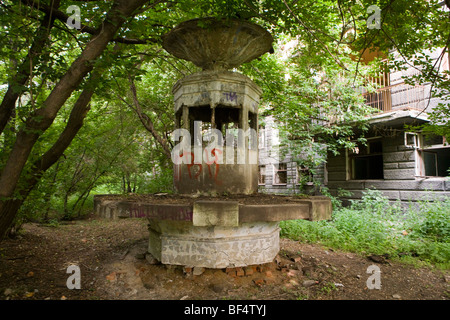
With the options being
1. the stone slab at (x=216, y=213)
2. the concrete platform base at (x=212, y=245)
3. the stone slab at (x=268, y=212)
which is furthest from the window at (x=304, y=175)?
the stone slab at (x=216, y=213)

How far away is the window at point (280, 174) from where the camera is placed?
47.2ft

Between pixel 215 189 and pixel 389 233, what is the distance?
5.15m

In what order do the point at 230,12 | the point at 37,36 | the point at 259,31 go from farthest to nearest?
the point at 259,31 → the point at 230,12 → the point at 37,36

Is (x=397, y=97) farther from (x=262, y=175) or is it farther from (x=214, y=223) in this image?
(x=214, y=223)

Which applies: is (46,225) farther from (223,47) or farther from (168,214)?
(223,47)

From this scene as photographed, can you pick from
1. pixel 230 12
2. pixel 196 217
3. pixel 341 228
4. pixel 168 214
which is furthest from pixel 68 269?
pixel 341 228

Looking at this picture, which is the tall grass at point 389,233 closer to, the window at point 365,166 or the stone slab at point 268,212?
→ the window at point 365,166

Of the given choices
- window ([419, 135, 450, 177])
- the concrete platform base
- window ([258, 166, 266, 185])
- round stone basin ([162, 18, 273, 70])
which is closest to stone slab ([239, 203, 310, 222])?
the concrete platform base

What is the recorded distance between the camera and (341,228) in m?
7.69

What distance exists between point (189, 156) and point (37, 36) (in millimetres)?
2802

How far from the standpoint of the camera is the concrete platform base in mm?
4059

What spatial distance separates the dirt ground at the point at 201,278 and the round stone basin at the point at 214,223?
0.25 meters

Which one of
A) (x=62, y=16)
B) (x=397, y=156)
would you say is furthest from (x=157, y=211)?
(x=397, y=156)

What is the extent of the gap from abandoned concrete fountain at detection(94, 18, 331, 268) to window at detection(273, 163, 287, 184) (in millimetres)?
9308
